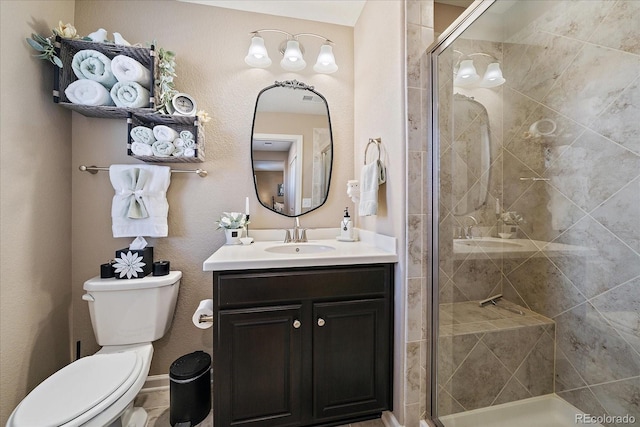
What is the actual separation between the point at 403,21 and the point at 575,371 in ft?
6.03

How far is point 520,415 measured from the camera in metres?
1.18

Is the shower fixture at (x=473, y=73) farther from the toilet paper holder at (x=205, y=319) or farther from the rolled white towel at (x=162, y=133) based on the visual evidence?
the toilet paper holder at (x=205, y=319)

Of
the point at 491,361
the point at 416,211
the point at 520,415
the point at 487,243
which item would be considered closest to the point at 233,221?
the point at 416,211

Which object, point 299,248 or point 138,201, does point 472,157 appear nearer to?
point 299,248

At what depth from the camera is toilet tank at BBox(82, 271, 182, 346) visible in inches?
51.3

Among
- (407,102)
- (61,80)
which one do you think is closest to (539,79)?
(407,102)

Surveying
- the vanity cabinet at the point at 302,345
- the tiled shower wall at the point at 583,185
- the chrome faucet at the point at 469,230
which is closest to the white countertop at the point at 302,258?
the vanity cabinet at the point at 302,345

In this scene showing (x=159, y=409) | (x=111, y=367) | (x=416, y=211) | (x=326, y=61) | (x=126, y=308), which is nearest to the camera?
(x=111, y=367)

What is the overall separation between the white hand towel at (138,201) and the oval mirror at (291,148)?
593mm

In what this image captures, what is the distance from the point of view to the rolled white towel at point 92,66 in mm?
1354

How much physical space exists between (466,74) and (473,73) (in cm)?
5

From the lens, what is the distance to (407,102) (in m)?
1.21

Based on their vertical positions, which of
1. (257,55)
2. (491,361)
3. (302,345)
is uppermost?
(257,55)

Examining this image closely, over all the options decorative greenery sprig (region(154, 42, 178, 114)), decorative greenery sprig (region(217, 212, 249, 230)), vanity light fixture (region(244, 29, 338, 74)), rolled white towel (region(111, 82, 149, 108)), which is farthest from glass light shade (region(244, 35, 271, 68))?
decorative greenery sprig (region(217, 212, 249, 230))
